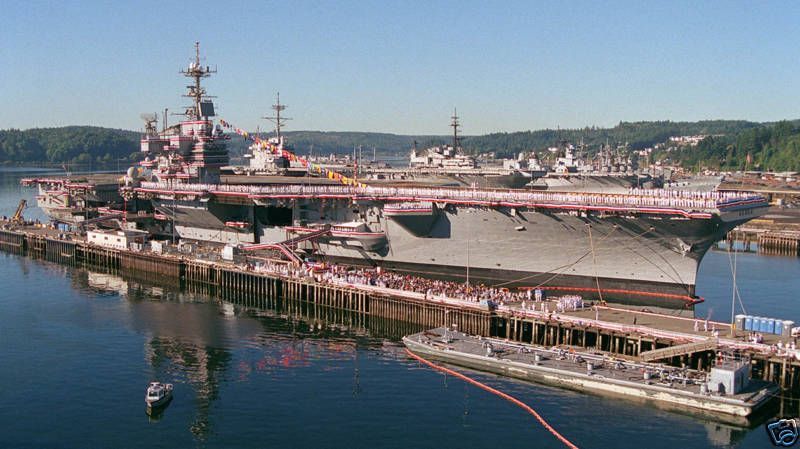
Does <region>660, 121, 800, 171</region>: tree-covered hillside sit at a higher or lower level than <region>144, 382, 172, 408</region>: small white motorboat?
higher

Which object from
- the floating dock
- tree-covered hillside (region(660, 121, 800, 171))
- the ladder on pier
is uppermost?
tree-covered hillside (region(660, 121, 800, 171))

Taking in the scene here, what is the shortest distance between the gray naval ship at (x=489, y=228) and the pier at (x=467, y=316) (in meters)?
2.25

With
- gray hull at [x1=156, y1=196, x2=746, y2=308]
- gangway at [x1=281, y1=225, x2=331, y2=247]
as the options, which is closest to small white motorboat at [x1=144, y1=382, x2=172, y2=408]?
gray hull at [x1=156, y1=196, x2=746, y2=308]

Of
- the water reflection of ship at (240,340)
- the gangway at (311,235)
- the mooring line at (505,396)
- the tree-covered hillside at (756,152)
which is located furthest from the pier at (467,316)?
the tree-covered hillside at (756,152)

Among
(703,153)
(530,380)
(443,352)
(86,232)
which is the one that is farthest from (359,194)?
(703,153)

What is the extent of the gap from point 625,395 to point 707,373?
265 cm

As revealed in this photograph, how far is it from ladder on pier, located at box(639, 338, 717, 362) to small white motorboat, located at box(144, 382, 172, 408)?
14.3 meters

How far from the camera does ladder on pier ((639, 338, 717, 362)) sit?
2334 centimetres

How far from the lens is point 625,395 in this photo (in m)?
21.6

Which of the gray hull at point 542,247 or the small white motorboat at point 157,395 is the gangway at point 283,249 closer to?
the gray hull at point 542,247

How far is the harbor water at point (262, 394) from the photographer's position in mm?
19469

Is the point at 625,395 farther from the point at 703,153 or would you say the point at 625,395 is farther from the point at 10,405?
the point at 703,153

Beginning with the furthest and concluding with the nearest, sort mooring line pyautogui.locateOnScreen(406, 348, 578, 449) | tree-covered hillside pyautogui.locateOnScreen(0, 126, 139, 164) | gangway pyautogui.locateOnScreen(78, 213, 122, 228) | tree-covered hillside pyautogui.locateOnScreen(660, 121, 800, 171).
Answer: tree-covered hillside pyautogui.locateOnScreen(0, 126, 139, 164)
tree-covered hillside pyautogui.locateOnScreen(660, 121, 800, 171)
gangway pyautogui.locateOnScreen(78, 213, 122, 228)
mooring line pyautogui.locateOnScreen(406, 348, 578, 449)

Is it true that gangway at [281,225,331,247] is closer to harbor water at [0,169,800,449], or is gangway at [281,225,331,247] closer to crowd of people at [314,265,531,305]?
crowd of people at [314,265,531,305]
